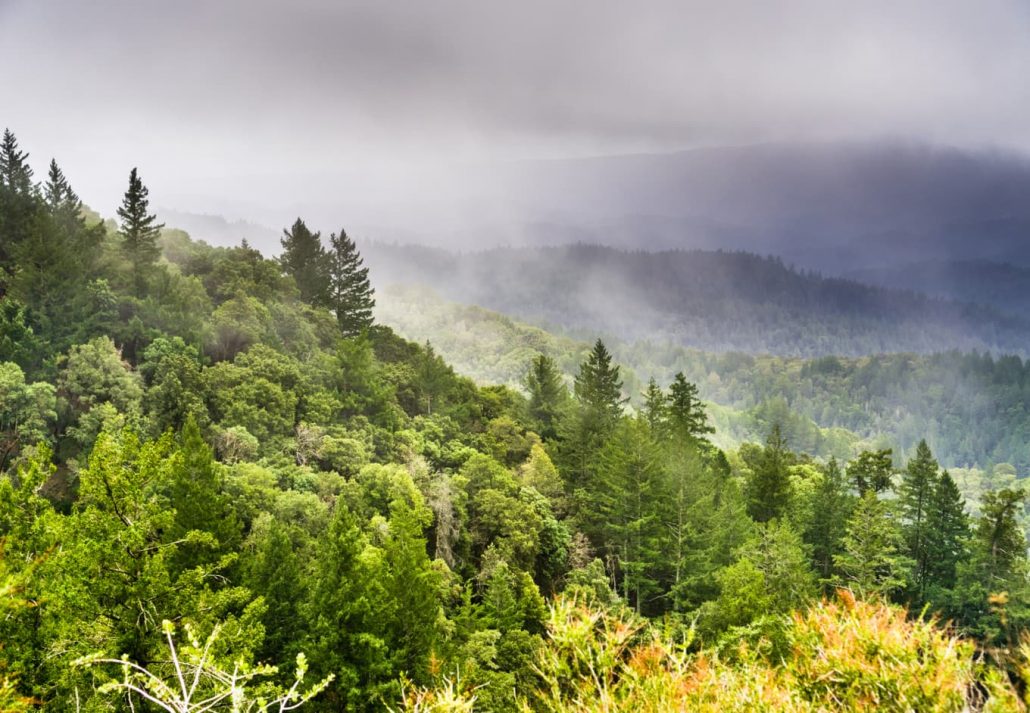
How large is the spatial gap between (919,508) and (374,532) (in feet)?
124

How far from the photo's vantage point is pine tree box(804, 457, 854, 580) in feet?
130

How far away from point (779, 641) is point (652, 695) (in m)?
14.6

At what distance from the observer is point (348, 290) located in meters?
52.9

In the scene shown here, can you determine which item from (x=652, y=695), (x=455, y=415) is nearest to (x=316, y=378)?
(x=455, y=415)

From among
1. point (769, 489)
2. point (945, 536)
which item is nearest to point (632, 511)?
point (769, 489)

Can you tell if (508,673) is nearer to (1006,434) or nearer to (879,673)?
(879,673)

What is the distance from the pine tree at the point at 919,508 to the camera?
40.6 meters

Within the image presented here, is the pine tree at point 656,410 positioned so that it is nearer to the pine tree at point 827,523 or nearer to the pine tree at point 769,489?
the pine tree at point 769,489

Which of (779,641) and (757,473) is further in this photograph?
(757,473)

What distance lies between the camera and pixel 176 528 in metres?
18.2

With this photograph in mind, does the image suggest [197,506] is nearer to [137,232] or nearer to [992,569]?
[137,232]

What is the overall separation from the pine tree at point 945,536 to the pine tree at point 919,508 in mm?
300

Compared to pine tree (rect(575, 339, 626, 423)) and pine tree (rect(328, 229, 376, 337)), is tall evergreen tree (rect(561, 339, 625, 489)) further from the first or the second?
pine tree (rect(328, 229, 376, 337))

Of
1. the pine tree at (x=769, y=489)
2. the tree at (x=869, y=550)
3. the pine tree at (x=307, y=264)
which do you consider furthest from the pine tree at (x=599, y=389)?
the pine tree at (x=307, y=264)
